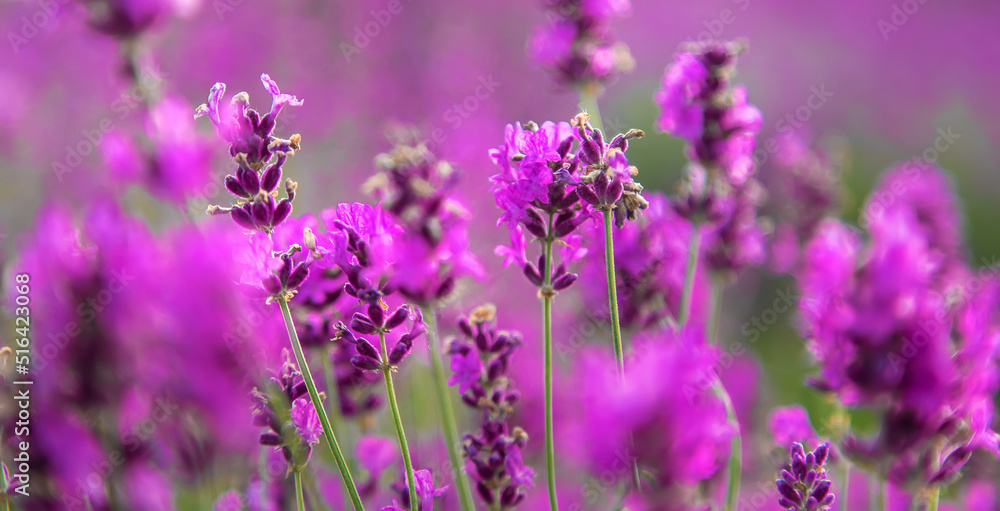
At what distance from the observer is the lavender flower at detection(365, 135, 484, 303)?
1.08 m

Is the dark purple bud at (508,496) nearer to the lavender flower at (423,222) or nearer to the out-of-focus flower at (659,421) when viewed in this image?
the lavender flower at (423,222)

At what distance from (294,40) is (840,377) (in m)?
3.88

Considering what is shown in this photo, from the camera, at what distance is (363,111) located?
4.25m

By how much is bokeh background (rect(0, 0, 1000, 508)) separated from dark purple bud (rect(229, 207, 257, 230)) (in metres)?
0.86

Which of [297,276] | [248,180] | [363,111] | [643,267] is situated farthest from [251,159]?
[363,111]

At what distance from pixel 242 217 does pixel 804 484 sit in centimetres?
95

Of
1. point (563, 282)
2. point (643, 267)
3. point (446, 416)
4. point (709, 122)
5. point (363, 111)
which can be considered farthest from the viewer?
point (363, 111)

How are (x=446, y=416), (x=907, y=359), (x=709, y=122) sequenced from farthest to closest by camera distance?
(x=709, y=122)
(x=446, y=416)
(x=907, y=359)

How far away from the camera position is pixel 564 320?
244 centimetres

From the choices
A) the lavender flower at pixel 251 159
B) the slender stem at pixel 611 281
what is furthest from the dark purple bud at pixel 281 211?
the slender stem at pixel 611 281

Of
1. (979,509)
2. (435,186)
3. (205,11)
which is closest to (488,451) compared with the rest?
(435,186)

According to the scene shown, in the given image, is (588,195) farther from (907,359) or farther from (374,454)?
(374,454)

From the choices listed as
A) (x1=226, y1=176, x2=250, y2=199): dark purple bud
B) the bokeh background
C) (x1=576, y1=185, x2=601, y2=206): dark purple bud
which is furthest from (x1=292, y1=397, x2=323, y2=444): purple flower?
the bokeh background

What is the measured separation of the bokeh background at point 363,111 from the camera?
3.17 meters
